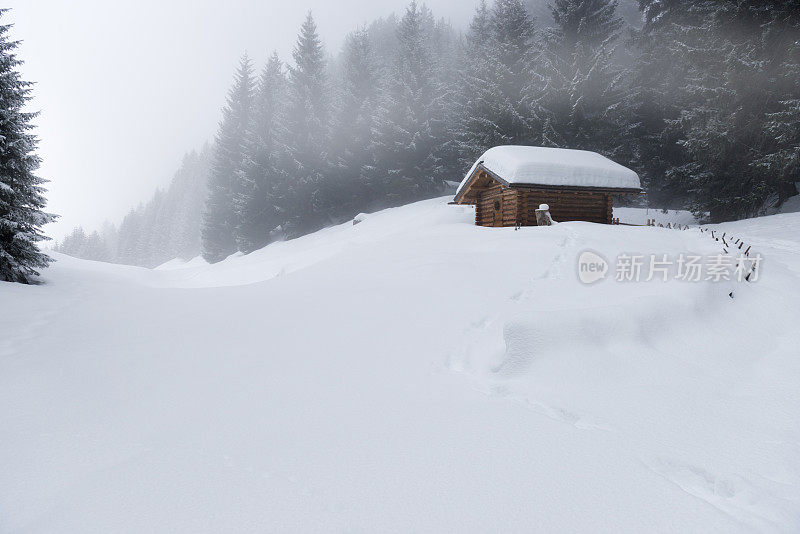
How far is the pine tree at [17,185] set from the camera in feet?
31.2

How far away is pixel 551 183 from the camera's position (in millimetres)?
14828

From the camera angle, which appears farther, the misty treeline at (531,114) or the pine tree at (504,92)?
the pine tree at (504,92)

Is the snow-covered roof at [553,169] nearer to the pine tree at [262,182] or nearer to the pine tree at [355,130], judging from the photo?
the pine tree at [355,130]

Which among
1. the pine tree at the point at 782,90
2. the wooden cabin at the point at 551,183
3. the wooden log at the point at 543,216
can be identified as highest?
the pine tree at the point at 782,90

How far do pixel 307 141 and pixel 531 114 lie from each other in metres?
15.4

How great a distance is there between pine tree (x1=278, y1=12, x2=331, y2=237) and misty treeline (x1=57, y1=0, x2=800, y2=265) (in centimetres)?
10

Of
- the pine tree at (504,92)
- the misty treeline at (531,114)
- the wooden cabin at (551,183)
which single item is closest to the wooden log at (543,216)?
the wooden cabin at (551,183)

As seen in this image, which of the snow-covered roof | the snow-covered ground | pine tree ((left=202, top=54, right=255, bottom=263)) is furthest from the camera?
pine tree ((left=202, top=54, right=255, bottom=263))

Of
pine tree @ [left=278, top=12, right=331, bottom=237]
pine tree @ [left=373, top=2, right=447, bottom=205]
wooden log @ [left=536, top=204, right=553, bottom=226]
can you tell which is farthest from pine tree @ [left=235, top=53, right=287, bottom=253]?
wooden log @ [left=536, top=204, right=553, bottom=226]

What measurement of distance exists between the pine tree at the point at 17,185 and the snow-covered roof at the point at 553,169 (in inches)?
553

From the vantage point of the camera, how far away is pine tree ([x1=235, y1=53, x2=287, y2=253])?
3083 cm

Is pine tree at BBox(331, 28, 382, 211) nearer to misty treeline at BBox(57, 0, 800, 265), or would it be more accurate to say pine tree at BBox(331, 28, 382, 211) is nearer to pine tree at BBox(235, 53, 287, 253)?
misty treeline at BBox(57, 0, 800, 265)

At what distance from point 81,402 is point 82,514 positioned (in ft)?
5.68

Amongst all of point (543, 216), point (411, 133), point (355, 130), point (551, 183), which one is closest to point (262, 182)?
point (355, 130)
